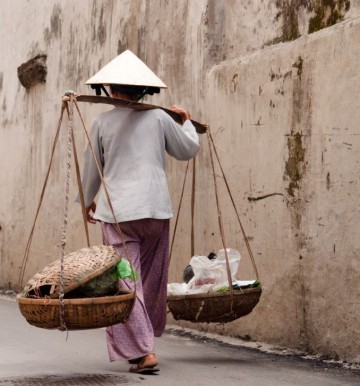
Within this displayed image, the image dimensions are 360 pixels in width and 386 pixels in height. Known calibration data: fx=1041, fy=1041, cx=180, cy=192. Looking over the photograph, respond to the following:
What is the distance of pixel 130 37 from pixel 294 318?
321cm

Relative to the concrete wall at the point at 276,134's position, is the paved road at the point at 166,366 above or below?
below

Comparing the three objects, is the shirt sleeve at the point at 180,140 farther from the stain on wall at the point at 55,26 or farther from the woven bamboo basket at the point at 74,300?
the stain on wall at the point at 55,26

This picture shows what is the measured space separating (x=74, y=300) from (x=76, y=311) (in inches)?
2.1

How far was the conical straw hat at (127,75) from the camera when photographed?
5.27 m

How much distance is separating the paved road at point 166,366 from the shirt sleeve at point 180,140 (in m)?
1.12

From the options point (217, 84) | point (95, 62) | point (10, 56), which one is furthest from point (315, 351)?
point (10, 56)

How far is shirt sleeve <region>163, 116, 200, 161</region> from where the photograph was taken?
17.9 ft

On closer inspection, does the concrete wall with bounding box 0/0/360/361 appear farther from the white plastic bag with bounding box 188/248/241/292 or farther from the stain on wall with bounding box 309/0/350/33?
the white plastic bag with bounding box 188/248/241/292

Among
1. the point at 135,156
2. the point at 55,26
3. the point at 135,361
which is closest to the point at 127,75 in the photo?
the point at 135,156

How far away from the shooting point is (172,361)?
5.67 m

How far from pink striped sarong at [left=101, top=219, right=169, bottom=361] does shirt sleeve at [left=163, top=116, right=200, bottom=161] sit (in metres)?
0.37

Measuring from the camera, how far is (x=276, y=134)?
6.23 m

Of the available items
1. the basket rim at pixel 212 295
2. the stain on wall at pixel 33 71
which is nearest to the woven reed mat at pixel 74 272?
the basket rim at pixel 212 295

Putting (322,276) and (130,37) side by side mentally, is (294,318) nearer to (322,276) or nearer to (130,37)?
(322,276)
